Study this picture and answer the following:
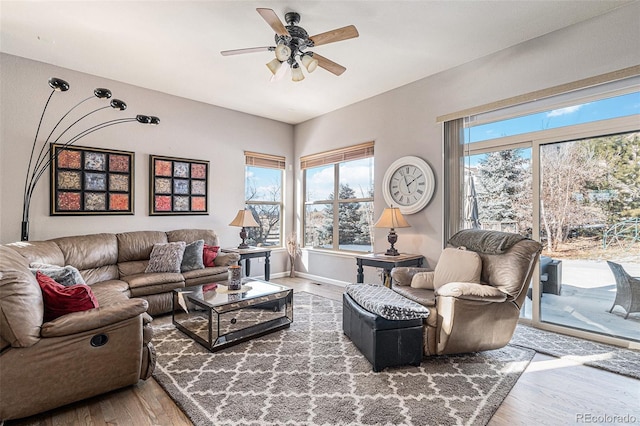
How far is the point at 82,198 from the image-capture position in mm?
3871

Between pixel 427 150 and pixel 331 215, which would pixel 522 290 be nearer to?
pixel 427 150

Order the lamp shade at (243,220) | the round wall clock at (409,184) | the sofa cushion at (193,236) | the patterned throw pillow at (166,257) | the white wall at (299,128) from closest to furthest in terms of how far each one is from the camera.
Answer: the white wall at (299,128) → the patterned throw pillow at (166,257) → the round wall clock at (409,184) → the sofa cushion at (193,236) → the lamp shade at (243,220)

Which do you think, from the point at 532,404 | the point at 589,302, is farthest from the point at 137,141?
the point at 589,302

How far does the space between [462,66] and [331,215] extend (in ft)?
9.52

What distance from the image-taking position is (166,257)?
389cm

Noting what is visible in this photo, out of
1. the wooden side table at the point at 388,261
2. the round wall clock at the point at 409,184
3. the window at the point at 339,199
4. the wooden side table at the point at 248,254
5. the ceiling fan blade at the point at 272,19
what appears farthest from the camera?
the window at the point at 339,199

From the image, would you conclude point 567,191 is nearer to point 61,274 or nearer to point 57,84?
point 61,274

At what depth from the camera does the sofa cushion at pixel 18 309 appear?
166cm

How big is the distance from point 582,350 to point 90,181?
5.51m

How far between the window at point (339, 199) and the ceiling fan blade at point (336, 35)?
2270 millimetres

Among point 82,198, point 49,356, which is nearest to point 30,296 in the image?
point 49,356

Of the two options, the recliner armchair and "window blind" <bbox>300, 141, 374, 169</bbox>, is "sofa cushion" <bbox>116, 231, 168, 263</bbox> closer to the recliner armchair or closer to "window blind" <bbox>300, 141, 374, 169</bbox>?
"window blind" <bbox>300, 141, 374, 169</bbox>

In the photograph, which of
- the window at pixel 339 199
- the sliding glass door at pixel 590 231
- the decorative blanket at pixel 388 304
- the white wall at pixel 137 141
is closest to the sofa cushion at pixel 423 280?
the decorative blanket at pixel 388 304

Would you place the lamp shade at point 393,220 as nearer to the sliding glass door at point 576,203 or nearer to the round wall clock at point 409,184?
the round wall clock at point 409,184
